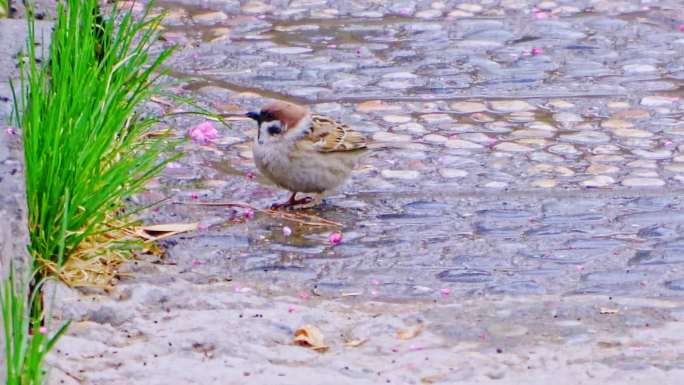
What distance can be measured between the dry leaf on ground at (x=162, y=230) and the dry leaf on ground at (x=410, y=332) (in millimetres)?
1443

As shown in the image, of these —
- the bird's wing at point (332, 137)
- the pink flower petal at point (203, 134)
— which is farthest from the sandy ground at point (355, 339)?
the pink flower petal at point (203, 134)

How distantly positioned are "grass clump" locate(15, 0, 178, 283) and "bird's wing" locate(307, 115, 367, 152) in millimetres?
838

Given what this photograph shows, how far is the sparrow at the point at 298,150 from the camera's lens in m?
6.47

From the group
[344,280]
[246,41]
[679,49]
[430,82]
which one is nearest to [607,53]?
[679,49]

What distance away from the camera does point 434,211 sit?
21.3 ft

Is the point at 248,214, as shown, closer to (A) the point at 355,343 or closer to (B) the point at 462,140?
(B) the point at 462,140

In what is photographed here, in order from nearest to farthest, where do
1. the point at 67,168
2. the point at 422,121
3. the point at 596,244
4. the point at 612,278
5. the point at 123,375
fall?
the point at 123,375
the point at 67,168
the point at 612,278
the point at 596,244
the point at 422,121

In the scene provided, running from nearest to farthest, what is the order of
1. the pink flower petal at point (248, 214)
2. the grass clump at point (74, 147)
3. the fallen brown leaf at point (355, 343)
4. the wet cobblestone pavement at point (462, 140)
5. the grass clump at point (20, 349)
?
the grass clump at point (20, 349)
the fallen brown leaf at point (355, 343)
the grass clump at point (74, 147)
the wet cobblestone pavement at point (462, 140)
the pink flower petal at point (248, 214)

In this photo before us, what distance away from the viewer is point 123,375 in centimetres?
451

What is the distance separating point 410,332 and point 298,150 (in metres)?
1.69

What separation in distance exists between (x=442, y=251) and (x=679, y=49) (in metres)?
3.67

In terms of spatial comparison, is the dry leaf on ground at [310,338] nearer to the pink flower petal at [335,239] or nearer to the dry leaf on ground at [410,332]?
the dry leaf on ground at [410,332]

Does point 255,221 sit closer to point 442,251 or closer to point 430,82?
point 442,251

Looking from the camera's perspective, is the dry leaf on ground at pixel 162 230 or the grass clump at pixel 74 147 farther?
the dry leaf on ground at pixel 162 230
